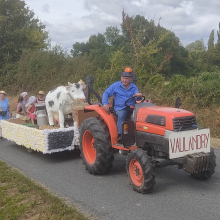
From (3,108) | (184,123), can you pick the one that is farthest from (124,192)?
(3,108)

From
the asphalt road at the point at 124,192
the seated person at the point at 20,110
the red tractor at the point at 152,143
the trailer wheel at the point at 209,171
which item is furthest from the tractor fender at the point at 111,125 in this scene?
the seated person at the point at 20,110

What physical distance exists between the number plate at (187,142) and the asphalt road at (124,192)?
66cm

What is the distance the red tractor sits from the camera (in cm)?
455

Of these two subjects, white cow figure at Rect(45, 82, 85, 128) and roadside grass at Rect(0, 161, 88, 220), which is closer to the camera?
roadside grass at Rect(0, 161, 88, 220)

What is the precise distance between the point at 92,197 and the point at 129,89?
6.74 feet

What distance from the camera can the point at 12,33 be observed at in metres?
26.1

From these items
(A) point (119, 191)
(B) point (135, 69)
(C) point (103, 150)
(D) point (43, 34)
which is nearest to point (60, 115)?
(C) point (103, 150)

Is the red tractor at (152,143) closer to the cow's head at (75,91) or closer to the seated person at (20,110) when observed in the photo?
the cow's head at (75,91)

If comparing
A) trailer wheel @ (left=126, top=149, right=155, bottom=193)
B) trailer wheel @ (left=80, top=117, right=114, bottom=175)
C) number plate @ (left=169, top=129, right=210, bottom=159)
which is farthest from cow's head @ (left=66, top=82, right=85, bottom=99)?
number plate @ (left=169, top=129, right=210, bottom=159)

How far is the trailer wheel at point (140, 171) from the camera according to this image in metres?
4.61

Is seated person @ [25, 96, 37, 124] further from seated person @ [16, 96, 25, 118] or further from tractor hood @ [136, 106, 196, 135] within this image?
tractor hood @ [136, 106, 196, 135]

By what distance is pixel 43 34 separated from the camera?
31.5 meters

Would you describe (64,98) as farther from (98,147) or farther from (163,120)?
(163,120)

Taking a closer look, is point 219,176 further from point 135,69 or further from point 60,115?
point 135,69
